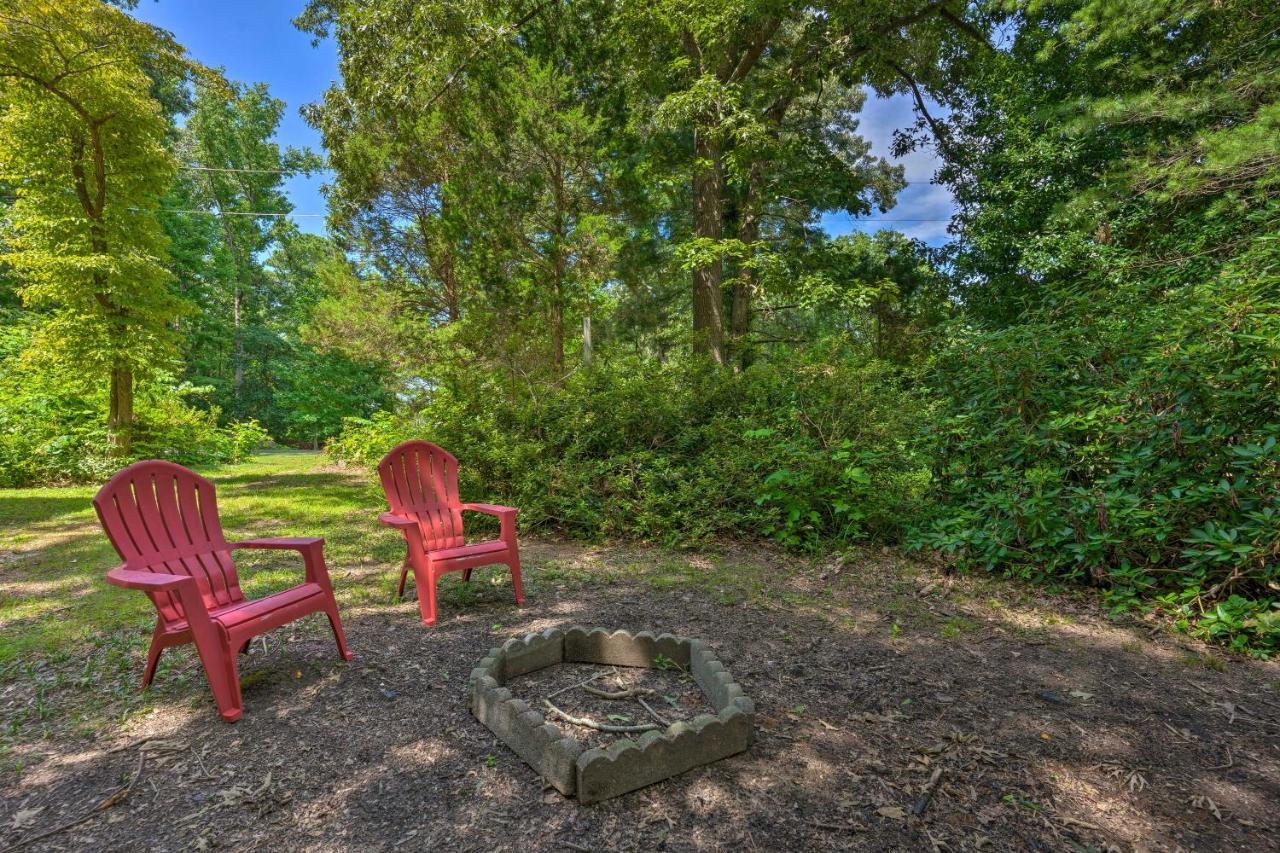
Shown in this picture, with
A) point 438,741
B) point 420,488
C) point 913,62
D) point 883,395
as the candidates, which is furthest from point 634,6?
point 438,741

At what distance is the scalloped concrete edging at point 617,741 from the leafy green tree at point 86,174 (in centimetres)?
743

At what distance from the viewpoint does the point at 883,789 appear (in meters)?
1.62

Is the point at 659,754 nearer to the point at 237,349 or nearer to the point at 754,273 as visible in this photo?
the point at 754,273

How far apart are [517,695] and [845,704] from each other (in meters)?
1.26

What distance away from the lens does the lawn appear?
149cm

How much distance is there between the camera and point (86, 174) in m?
6.64

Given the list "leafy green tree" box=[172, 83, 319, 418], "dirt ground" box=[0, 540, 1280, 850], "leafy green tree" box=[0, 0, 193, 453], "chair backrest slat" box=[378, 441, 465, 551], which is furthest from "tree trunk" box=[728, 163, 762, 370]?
"leafy green tree" box=[172, 83, 319, 418]

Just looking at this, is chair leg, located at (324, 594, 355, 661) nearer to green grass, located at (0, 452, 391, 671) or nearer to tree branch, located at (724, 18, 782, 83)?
green grass, located at (0, 452, 391, 671)

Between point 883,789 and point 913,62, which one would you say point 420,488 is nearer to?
point 883,789

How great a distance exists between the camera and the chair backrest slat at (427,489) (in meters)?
3.15

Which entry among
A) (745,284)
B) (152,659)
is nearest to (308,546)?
(152,659)

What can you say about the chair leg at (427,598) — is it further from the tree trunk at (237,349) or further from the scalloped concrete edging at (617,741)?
the tree trunk at (237,349)

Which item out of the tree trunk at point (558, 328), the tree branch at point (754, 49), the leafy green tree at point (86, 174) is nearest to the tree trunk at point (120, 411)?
the leafy green tree at point (86, 174)

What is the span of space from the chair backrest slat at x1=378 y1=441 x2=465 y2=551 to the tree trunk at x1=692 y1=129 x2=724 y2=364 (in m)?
4.77
